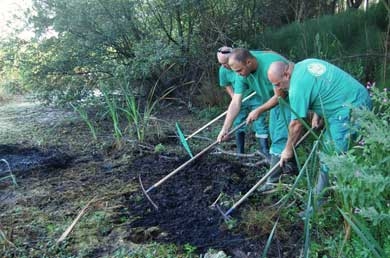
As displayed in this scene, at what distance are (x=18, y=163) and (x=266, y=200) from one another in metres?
2.53

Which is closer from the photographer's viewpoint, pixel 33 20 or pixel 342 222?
pixel 342 222

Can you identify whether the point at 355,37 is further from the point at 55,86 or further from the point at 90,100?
the point at 55,86

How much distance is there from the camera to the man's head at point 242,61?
3229 millimetres

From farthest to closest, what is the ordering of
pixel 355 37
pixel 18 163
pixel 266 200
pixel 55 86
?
pixel 55 86
pixel 355 37
pixel 18 163
pixel 266 200

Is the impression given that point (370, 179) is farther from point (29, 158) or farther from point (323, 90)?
point (29, 158)

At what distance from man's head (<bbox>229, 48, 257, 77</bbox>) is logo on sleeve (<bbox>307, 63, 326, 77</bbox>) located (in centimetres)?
76

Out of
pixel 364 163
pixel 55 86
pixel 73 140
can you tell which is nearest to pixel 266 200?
pixel 364 163

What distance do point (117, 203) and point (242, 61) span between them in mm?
1475

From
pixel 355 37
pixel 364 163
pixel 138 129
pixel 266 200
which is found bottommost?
pixel 266 200

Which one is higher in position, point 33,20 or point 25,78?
point 33,20

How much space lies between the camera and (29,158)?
421cm

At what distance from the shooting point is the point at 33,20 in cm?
546

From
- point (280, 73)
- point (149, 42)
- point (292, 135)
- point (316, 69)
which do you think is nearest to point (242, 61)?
point (280, 73)

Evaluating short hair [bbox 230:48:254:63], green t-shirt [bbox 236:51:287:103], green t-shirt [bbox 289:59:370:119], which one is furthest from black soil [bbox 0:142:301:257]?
short hair [bbox 230:48:254:63]
